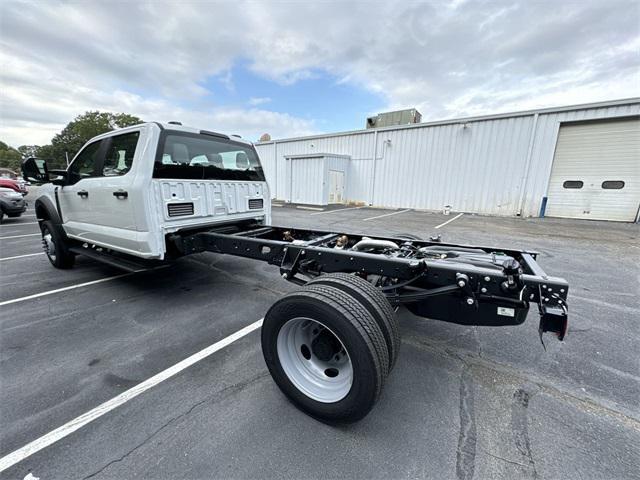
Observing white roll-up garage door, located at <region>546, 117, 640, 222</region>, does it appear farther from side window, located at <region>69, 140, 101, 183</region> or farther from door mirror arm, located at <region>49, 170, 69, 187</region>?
door mirror arm, located at <region>49, 170, 69, 187</region>

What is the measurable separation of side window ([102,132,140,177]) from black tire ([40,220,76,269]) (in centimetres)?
194

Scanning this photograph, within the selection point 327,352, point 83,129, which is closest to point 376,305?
point 327,352

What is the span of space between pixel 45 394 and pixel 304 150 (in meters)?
A: 20.7

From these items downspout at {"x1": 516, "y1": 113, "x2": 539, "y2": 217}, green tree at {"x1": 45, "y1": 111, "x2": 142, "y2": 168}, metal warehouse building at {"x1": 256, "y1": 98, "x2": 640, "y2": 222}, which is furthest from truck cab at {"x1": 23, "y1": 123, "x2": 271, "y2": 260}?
green tree at {"x1": 45, "y1": 111, "x2": 142, "y2": 168}

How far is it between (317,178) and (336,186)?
4.62ft

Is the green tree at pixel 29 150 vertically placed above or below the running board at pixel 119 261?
above

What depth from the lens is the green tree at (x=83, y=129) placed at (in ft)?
175

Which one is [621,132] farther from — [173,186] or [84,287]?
[84,287]

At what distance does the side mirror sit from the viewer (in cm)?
450

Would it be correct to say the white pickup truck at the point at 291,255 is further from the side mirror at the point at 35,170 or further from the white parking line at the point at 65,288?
the white parking line at the point at 65,288

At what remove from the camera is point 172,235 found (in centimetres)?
359

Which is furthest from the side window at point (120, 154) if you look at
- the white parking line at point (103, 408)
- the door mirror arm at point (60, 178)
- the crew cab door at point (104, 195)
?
the white parking line at point (103, 408)

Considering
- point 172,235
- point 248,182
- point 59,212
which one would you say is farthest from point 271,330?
point 59,212

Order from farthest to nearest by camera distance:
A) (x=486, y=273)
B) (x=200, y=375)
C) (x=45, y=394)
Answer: (x=200, y=375)
(x=45, y=394)
(x=486, y=273)
